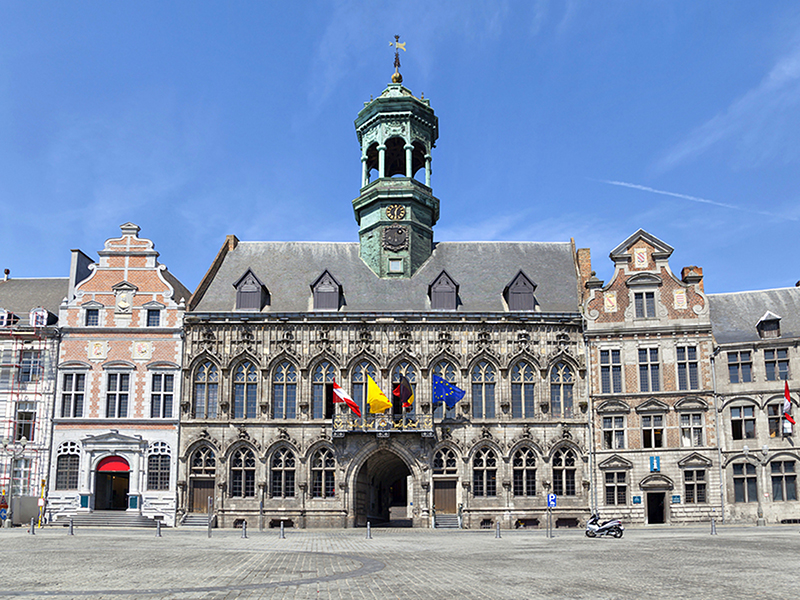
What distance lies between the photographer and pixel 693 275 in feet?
149

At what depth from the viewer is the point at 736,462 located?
44000mm

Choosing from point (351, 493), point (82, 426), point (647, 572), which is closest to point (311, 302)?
point (351, 493)

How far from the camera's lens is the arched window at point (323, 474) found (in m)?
44.5

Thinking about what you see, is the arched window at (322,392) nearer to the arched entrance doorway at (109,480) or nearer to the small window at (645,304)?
the arched entrance doorway at (109,480)

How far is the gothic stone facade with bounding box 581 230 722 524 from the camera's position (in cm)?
4356

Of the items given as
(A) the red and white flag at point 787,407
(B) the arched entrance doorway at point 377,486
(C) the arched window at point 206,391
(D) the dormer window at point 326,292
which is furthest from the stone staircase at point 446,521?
(A) the red and white flag at point 787,407

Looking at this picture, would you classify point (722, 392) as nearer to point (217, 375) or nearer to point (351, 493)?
point (351, 493)

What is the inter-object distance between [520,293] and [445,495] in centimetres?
1257

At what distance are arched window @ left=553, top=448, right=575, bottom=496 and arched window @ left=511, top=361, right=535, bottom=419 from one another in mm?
2787

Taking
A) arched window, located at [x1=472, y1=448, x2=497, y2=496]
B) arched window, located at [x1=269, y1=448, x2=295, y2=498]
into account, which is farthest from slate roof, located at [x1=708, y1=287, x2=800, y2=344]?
arched window, located at [x1=269, y1=448, x2=295, y2=498]

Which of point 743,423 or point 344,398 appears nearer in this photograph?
point 344,398

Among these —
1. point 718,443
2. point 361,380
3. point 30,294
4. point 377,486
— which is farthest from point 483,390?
point 30,294

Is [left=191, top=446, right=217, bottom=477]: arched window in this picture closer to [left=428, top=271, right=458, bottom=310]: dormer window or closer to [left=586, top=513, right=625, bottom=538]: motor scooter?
[left=428, top=271, right=458, bottom=310]: dormer window

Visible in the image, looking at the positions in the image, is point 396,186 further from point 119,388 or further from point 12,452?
point 12,452
